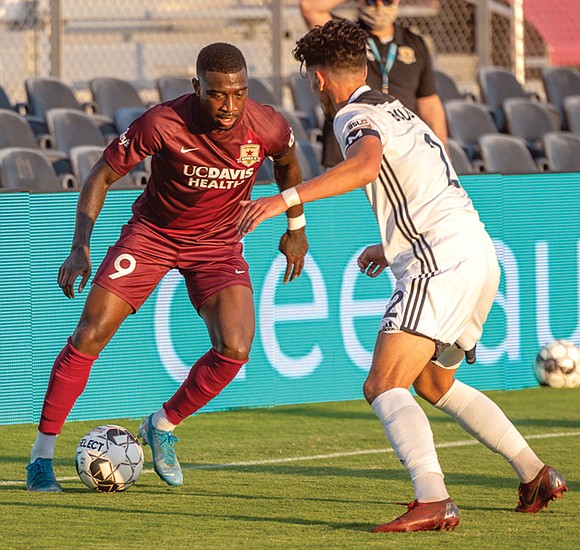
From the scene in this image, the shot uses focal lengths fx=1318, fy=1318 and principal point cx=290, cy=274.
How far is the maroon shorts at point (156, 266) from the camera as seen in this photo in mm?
6062

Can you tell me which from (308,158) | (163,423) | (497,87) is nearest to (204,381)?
(163,423)

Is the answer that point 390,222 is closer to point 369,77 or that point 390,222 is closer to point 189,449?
point 189,449

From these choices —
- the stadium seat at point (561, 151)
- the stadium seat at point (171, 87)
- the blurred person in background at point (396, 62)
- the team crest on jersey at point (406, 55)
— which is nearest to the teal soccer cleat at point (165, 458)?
the blurred person in background at point (396, 62)

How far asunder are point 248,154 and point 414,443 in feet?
5.92

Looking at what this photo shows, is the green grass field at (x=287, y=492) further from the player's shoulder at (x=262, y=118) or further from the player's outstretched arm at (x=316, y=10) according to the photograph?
the player's outstretched arm at (x=316, y=10)

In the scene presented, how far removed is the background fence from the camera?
13.7 m

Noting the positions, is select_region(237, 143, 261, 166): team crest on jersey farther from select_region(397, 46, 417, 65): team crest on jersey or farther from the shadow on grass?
select_region(397, 46, 417, 65): team crest on jersey

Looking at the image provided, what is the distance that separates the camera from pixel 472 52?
15.9 meters

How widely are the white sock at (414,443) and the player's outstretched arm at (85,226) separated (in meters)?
1.50

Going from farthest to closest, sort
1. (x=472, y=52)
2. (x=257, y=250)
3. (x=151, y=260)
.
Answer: (x=472, y=52) → (x=257, y=250) → (x=151, y=260)

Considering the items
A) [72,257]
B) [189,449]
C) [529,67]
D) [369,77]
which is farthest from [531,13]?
[72,257]

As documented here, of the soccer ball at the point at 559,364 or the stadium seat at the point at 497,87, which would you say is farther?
the stadium seat at the point at 497,87

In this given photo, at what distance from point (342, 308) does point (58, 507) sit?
3.54 m

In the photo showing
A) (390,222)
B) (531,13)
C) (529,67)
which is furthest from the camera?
(531,13)
